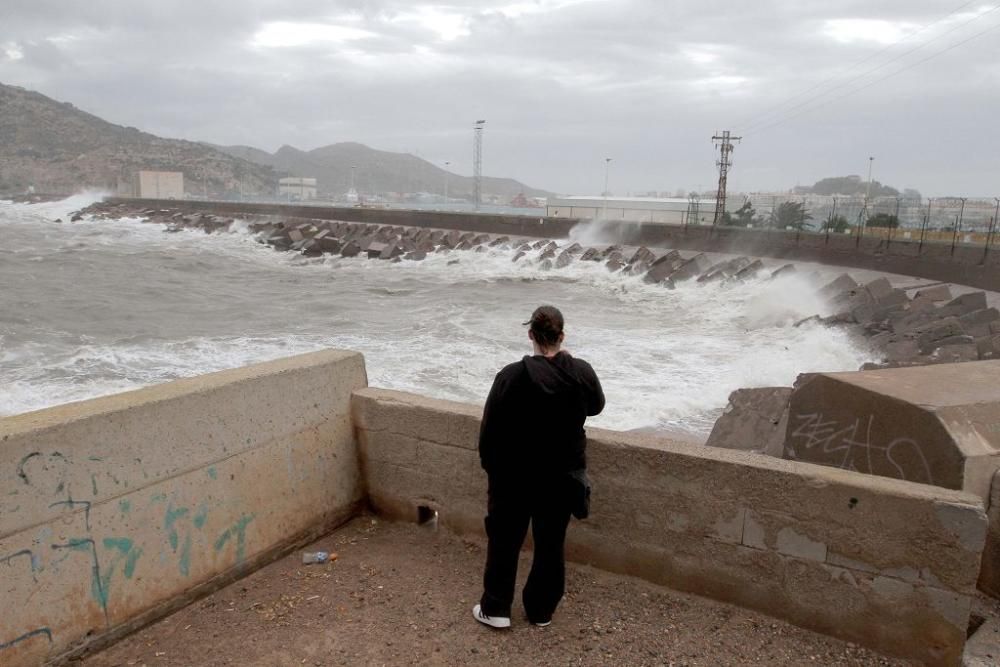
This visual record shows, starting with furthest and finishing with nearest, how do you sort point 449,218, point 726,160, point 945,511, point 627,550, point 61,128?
point 61,128 < point 449,218 < point 726,160 < point 627,550 < point 945,511

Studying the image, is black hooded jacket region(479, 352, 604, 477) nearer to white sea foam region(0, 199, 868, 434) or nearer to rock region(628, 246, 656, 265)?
white sea foam region(0, 199, 868, 434)

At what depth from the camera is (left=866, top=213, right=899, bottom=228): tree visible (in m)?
22.2

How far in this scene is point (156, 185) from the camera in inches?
3996

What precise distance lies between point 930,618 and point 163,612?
11.1ft

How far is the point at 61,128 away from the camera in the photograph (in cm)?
16712

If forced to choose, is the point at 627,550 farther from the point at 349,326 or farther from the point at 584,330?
the point at 349,326

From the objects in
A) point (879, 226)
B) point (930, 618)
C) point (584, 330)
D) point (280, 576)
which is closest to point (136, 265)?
point (584, 330)

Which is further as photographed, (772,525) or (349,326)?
(349,326)

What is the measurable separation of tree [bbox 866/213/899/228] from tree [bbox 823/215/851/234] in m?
0.73

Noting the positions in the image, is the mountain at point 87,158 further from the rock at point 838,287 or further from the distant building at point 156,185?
the rock at point 838,287

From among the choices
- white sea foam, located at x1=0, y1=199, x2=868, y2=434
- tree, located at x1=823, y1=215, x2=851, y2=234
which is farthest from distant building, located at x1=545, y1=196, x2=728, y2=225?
tree, located at x1=823, y1=215, x2=851, y2=234

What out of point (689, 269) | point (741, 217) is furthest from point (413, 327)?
point (741, 217)

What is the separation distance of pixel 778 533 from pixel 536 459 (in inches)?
45.9

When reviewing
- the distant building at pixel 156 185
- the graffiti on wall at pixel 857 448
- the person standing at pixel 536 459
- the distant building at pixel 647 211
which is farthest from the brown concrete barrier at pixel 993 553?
the distant building at pixel 156 185
